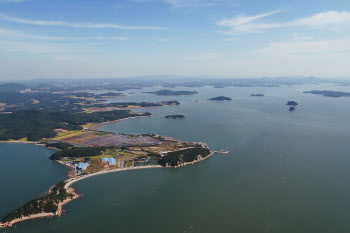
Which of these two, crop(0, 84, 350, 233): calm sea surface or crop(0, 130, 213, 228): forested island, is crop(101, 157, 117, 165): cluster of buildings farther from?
crop(0, 84, 350, 233): calm sea surface

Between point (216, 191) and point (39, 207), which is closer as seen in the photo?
point (39, 207)

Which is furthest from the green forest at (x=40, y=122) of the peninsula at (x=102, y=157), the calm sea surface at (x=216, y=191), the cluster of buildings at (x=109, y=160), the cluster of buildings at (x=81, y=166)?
the cluster of buildings at (x=109, y=160)

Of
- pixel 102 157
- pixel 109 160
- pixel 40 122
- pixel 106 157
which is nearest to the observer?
pixel 109 160

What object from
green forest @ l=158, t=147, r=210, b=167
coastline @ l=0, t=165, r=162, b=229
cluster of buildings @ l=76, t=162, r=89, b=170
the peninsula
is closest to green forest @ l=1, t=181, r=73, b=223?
the peninsula

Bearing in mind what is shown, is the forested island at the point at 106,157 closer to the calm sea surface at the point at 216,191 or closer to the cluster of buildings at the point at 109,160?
the cluster of buildings at the point at 109,160

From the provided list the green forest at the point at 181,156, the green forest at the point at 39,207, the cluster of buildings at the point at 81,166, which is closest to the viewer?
the green forest at the point at 39,207

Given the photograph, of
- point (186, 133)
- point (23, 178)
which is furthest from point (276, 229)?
point (186, 133)

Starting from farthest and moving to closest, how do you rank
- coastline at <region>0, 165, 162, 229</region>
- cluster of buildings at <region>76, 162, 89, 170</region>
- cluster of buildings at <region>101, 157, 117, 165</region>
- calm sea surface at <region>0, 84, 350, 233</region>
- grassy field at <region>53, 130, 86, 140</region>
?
grassy field at <region>53, 130, 86, 140</region>, cluster of buildings at <region>101, 157, 117, 165</region>, cluster of buildings at <region>76, 162, 89, 170</region>, coastline at <region>0, 165, 162, 229</region>, calm sea surface at <region>0, 84, 350, 233</region>

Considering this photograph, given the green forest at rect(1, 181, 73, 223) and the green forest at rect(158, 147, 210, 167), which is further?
the green forest at rect(158, 147, 210, 167)

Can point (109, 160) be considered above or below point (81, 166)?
above

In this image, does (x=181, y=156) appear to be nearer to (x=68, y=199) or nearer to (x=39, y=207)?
(x=68, y=199)

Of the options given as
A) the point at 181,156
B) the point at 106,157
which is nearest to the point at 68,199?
the point at 106,157
